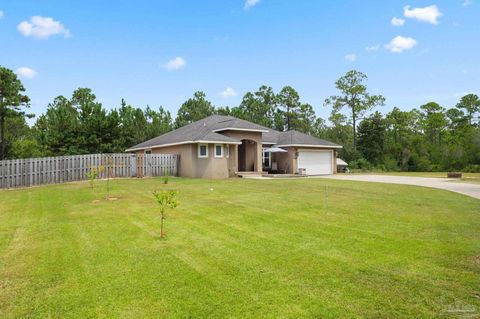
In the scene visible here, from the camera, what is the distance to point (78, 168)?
19.5 m

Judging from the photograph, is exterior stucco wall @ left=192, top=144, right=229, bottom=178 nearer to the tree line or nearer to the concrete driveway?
the concrete driveway

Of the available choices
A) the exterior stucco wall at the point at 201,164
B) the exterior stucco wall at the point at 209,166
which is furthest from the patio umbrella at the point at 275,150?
the exterior stucco wall at the point at 209,166

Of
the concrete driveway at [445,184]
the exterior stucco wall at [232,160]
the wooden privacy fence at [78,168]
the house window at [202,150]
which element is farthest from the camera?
the exterior stucco wall at [232,160]

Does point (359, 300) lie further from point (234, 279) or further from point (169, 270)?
point (169, 270)

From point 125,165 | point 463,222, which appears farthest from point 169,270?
point 125,165

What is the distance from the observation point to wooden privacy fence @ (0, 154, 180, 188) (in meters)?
17.1

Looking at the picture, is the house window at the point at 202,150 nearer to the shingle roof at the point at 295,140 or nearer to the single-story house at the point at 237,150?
the single-story house at the point at 237,150

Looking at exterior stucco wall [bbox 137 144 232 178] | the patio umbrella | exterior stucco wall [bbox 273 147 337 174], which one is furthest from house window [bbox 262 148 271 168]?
exterior stucco wall [bbox 137 144 232 178]

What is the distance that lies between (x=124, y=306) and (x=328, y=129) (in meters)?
57.9

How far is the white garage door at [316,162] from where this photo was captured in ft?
97.6

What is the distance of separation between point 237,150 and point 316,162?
8962 millimetres

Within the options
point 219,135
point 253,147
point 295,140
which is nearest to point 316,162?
point 295,140

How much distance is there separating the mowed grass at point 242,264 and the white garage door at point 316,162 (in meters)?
20.6

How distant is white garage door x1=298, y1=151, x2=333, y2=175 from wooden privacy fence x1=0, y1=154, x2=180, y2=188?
11871 mm
